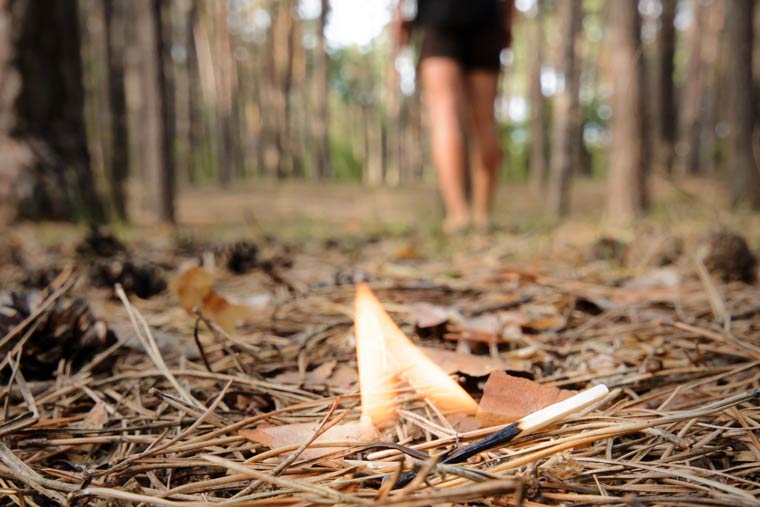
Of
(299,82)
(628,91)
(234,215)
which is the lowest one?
(234,215)

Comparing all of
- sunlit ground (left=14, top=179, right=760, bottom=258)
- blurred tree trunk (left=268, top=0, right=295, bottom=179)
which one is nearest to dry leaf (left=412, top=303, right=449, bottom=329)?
sunlit ground (left=14, top=179, right=760, bottom=258)

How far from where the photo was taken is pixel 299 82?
2152cm

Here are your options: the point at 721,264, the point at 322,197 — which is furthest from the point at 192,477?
the point at 322,197

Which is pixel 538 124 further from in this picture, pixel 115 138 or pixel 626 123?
pixel 115 138

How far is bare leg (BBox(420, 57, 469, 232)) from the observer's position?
3174 mm

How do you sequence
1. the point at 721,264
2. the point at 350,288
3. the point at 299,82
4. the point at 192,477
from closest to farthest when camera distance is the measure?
1. the point at 192,477
2. the point at 350,288
3. the point at 721,264
4. the point at 299,82

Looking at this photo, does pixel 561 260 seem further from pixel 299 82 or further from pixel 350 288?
pixel 299 82

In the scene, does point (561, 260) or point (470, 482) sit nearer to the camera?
point (470, 482)

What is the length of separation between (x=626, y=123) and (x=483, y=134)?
1.41m

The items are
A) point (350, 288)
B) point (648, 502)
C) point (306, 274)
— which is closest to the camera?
point (648, 502)

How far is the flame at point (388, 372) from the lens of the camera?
0.79 m

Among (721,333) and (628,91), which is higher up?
(628,91)

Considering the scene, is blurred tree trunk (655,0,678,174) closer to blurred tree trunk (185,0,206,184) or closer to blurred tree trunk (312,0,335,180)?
blurred tree trunk (312,0,335,180)

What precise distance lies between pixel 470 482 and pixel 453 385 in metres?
0.23
